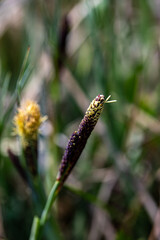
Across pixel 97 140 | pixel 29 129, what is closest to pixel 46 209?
pixel 29 129

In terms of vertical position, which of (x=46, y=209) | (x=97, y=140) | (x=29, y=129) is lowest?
(x=97, y=140)

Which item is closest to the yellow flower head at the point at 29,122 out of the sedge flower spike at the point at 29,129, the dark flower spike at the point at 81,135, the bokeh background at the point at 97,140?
the sedge flower spike at the point at 29,129

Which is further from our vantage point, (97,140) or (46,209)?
(97,140)

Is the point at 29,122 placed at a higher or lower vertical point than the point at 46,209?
higher

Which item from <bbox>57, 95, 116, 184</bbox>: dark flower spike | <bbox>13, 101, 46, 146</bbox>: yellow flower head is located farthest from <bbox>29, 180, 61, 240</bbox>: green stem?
<bbox>13, 101, 46, 146</bbox>: yellow flower head

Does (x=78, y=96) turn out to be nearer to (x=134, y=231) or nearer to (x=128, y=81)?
(x=128, y=81)

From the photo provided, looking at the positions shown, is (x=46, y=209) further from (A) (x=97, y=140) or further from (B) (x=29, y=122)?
(A) (x=97, y=140)
